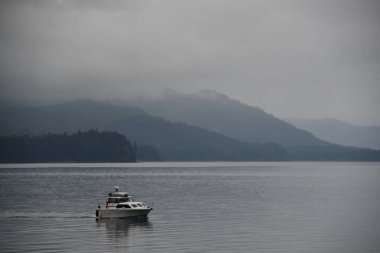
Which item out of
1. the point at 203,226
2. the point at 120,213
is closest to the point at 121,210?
the point at 120,213

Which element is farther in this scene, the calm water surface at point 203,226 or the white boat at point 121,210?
the white boat at point 121,210

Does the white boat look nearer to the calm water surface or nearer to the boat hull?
the boat hull

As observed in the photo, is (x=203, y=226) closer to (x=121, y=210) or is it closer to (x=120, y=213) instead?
(x=121, y=210)

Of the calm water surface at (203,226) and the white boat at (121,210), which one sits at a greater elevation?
the white boat at (121,210)

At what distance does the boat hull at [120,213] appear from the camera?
116625 mm

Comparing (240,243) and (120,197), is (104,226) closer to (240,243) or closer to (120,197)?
(120,197)

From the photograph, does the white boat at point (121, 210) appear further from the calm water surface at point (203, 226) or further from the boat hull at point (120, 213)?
the calm water surface at point (203, 226)

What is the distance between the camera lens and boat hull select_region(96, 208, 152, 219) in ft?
383

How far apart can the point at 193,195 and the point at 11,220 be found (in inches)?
2726

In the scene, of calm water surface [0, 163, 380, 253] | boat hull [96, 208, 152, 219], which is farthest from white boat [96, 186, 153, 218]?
calm water surface [0, 163, 380, 253]

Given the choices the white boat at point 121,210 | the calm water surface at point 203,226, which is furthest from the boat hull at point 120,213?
the calm water surface at point 203,226

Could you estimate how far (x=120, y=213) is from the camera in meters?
117

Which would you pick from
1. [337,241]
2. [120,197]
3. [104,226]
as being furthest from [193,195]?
[337,241]

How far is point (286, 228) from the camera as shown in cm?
10156
